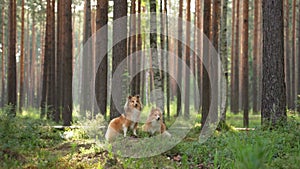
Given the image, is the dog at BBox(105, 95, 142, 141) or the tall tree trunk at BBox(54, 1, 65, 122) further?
the tall tree trunk at BBox(54, 1, 65, 122)

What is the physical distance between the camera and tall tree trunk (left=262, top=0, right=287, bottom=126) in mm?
10203

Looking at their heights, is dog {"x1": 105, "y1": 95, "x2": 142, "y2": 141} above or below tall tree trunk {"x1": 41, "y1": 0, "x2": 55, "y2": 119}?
below

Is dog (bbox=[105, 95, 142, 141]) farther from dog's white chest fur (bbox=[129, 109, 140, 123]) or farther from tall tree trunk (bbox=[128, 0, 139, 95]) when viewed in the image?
tall tree trunk (bbox=[128, 0, 139, 95])

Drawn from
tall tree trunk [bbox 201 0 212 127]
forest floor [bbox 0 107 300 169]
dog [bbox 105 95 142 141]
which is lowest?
forest floor [bbox 0 107 300 169]

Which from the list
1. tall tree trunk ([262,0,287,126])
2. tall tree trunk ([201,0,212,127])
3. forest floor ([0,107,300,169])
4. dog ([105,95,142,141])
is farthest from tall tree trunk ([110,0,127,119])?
tall tree trunk ([262,0,287,126])

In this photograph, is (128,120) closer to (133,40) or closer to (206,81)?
(206,81)

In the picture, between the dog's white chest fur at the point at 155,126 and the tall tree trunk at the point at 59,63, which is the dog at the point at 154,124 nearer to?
the dog's white chest fur at the point at 155,126

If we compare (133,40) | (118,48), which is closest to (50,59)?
(133,40)

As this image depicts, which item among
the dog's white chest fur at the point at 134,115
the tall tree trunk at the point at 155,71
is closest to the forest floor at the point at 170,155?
the dog's white chest fur at the point at 134,115

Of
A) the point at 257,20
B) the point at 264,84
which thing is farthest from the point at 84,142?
the point at 257,20

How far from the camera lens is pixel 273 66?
10.3 m

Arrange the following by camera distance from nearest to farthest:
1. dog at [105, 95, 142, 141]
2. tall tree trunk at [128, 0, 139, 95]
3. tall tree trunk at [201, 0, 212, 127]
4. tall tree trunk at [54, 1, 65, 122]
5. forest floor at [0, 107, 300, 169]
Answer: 1. forest floor at [0, 107, 300, 169]
2. dog at [105, 95, 142, 141]
3. tall tree trunk at [201, 0, 212, 127]
4. tall tree trunk at [54, 1, 65, 122]
5. tall tree trunk at [128, 0, 139, 95]

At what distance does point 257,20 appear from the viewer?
27984mm

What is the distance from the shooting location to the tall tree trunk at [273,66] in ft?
33.5
